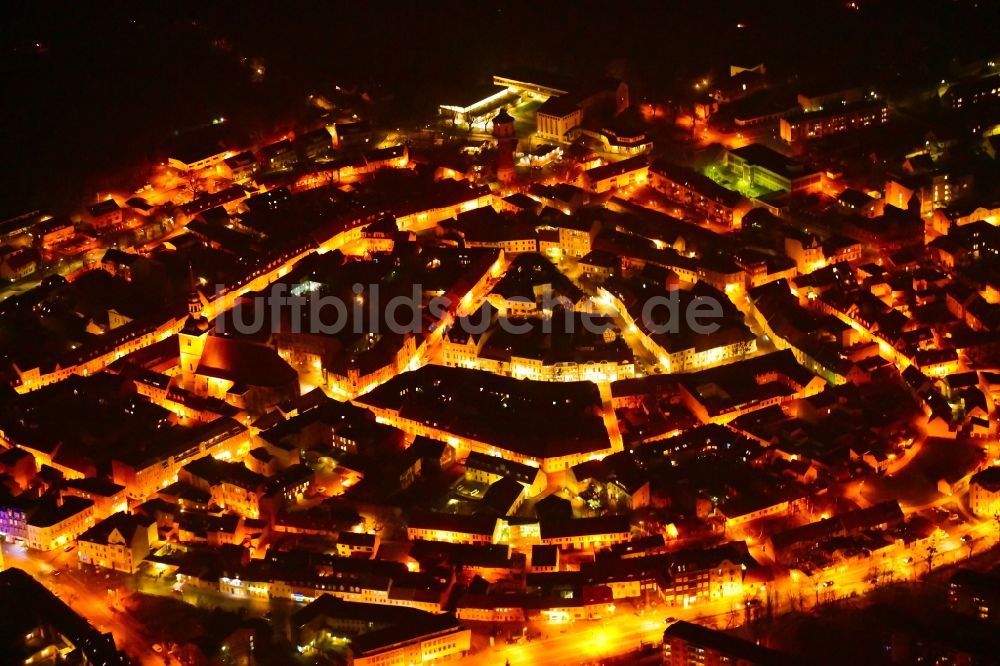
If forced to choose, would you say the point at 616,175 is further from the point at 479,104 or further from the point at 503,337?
the point at 503,337

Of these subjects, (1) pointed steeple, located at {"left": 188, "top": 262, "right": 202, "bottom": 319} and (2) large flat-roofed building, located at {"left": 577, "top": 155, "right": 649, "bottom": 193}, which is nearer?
(1) pointed steeple, located at {"left": 188, "top": 262, "right": 202, "bottom": 319}

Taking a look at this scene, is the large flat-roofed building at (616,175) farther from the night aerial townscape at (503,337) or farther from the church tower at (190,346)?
the church tower at (190,346)

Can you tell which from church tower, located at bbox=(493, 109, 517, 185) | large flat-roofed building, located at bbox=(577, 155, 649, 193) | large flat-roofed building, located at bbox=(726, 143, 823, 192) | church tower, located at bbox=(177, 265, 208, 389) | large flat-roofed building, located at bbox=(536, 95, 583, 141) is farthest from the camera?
large flat-roofed building, located at bbox=(536, 95, 583, 141)

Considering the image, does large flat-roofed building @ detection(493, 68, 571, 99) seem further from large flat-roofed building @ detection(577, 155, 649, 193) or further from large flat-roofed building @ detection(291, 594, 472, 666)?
large flat-roofed building @ detection(291, 594, 472, 666)

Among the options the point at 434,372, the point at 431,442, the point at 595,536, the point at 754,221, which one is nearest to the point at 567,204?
the point at 754,221

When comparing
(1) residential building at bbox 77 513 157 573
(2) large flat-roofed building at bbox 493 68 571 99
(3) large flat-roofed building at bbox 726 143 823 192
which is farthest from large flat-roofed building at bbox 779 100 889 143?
(1) residential building at bbox 77 513 157 573

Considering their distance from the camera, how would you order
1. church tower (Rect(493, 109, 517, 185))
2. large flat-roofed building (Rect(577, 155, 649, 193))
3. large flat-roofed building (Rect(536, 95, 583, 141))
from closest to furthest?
large flat-roofed building (Rect(577, 155, 649, 193)) < church tower (Rect(493, 109, 517, 185)) < large flat-roofed building (Rect(536, 95, 583, 141))

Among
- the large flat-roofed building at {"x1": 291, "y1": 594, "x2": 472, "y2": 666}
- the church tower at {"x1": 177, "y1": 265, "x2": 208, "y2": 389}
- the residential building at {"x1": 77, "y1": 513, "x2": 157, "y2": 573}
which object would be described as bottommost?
the large flat-roofed building at {"x1": 291, "y1": 594, "x2": 472, "y2": 666}
